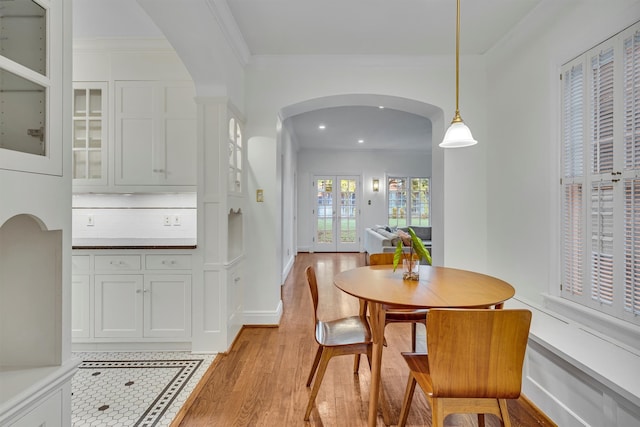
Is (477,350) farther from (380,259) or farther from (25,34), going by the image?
(25,34)

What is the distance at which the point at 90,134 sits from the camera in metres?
2.83

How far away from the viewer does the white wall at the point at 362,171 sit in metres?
8.34

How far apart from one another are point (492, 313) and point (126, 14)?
3151 millimetres

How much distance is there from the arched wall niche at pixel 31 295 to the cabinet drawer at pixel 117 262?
175 centimetres

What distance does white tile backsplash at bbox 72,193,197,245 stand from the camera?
3.07m

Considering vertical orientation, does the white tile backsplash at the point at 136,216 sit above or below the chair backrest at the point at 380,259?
above

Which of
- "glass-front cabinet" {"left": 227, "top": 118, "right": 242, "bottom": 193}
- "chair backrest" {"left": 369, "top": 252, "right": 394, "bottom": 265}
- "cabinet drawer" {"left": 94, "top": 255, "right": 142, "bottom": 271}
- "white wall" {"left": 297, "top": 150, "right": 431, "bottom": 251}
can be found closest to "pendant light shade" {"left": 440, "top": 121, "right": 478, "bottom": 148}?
"chair backrest" {"left": 369, "top": 252, "right": 394, "bottom": 265}

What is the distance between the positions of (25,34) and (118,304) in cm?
230

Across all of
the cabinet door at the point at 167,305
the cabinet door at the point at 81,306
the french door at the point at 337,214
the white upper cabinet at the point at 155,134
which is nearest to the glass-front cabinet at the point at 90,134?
the white upper cabinet at the point at 155,134

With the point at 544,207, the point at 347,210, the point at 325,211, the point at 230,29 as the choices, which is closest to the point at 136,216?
the point at 230,29

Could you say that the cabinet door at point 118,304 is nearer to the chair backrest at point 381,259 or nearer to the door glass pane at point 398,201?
the chair backrest at point 381,259

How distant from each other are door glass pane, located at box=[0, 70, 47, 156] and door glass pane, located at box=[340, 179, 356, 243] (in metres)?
7.71

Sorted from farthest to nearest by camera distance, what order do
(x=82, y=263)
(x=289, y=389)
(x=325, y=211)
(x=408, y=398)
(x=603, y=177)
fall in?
(x=325, y=211), (x=82, y=263), (x=289, y=389), (x=603, y=177), (x=408, y=398)

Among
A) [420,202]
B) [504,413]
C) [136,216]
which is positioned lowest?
[504,413]
